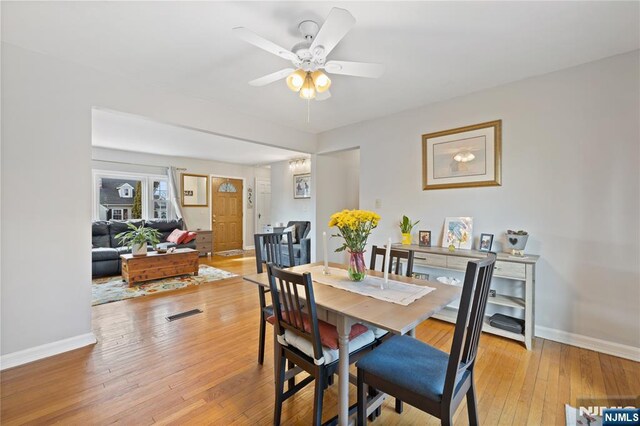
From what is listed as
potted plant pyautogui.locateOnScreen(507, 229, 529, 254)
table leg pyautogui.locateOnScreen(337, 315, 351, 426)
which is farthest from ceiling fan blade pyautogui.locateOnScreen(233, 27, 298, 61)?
potted plant pyautogui.locateOnScreen(507, 229, 529, 254)

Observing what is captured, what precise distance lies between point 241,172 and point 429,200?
5.98 meters

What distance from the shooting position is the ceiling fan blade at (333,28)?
1.42 meters

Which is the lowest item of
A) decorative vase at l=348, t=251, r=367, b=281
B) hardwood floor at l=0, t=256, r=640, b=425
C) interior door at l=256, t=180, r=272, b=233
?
hardwood floor at l=0, t=256, r=640, b=425

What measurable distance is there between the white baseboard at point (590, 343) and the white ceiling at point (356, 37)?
2.46 m

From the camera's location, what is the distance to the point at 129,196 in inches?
248

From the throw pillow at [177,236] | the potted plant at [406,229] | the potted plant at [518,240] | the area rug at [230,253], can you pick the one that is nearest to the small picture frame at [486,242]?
the potted plant at [518,240]

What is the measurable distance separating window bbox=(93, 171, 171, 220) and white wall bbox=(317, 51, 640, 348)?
649cm

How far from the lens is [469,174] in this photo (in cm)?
309

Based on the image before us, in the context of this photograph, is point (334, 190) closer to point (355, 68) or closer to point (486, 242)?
point (486, 242)

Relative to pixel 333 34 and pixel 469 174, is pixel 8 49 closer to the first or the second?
pixel 333 34

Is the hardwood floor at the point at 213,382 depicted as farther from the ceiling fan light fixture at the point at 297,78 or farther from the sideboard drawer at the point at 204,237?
the sideboard drawer at the point at 204,237

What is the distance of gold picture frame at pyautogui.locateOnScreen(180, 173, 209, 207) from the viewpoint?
6.96m

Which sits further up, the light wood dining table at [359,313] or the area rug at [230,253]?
the light wood dining table at [359,313]

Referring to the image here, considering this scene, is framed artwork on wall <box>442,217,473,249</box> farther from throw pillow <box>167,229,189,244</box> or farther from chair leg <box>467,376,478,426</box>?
throw pillow <box>167,229,189,244</box>
